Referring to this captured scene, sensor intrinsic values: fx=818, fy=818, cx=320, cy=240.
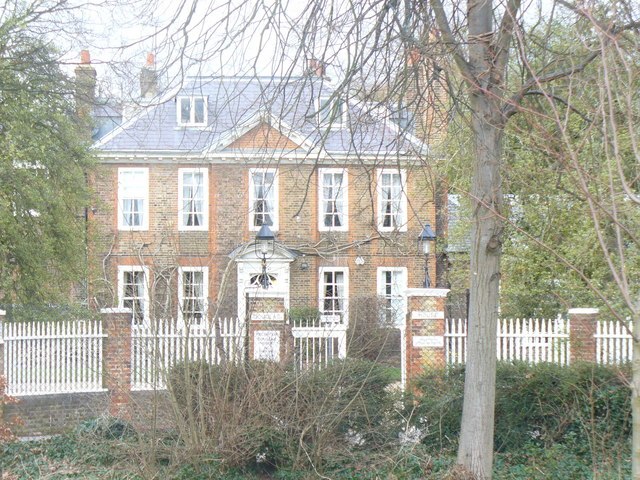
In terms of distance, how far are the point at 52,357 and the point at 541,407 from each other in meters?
8.11

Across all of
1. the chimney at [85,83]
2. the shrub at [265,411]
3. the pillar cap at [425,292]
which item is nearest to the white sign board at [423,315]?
the pillar cap at [425,292]

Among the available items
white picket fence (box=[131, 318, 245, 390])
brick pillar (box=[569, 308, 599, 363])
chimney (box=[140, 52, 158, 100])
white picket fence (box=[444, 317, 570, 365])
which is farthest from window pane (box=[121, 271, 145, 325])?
brick pillar (box=[569, 308, 599, 363])

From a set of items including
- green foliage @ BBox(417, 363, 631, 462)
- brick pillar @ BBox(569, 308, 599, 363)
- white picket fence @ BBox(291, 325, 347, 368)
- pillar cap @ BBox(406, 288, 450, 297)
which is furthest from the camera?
brick pillar @ BBox(569, 308, 599, 363)

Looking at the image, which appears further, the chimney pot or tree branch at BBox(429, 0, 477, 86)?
tree branch at BBox(429, 0, 477, 86)

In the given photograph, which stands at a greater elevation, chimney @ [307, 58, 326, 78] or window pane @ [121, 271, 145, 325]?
chimney @ [307, 58, 326, 78]

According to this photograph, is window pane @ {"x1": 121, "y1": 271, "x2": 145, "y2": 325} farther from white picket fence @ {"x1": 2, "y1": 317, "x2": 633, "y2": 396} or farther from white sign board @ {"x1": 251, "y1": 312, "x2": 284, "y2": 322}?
white sign board @ {"x1": 251, "y1": 312, "x2": 284, "y2": 322}

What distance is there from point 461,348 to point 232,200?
1489 centimetres

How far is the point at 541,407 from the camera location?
406 inches

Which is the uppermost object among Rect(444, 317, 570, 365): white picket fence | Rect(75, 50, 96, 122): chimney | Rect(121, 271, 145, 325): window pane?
Rect(75, 50, 96, 122): chimney

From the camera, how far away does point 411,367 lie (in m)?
12.5

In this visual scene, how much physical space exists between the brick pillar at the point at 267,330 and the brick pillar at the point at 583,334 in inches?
179

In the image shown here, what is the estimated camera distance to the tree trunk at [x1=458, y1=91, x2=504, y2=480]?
8.09m

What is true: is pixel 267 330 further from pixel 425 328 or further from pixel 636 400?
pixel 636 400

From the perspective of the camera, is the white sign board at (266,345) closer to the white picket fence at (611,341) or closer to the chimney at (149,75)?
the chimney at (149,75)
